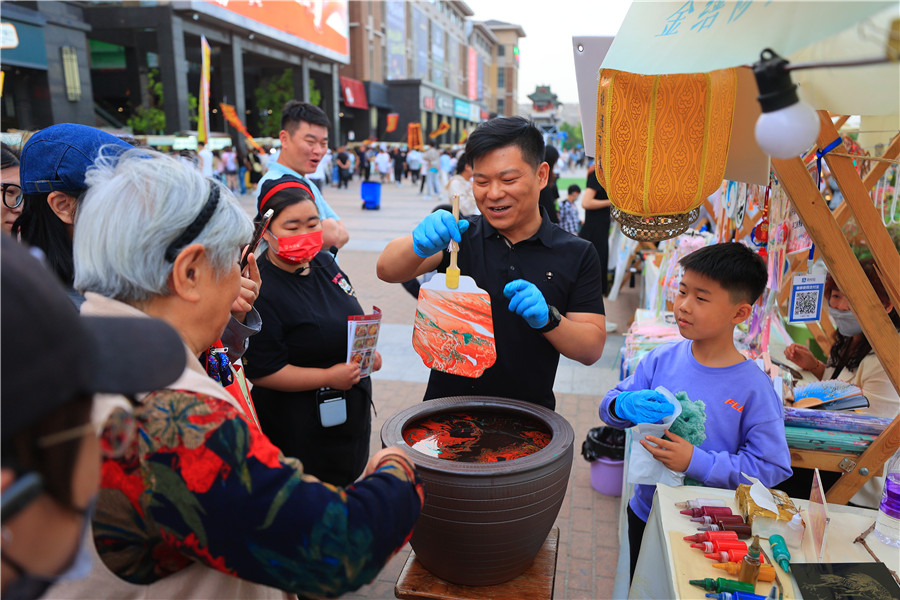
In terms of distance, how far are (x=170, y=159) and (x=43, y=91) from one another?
15.8 m

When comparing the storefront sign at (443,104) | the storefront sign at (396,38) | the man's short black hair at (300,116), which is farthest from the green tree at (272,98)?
the man's short black hair at (300,116)

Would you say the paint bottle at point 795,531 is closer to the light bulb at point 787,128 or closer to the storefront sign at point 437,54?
the light bulb at point 787,128

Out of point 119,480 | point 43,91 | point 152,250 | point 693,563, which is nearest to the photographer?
point 119,480

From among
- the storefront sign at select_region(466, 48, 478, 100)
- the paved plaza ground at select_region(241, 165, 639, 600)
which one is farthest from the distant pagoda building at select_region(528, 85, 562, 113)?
the paved plaza ground at select_region(241, 165, 639, 600)

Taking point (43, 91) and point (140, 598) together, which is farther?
point (43, 91)

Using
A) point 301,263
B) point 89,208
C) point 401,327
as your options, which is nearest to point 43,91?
point 401,327

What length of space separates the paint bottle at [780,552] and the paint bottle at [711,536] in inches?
3.5

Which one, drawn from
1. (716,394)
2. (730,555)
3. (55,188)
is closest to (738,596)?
(730,555)

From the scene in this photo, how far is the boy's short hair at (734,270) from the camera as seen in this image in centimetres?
182

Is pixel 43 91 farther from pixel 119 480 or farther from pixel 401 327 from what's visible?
pixel 119 480

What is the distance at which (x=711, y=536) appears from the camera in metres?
1.41

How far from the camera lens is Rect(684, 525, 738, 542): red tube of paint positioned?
1.40 m

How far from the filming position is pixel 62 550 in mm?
594

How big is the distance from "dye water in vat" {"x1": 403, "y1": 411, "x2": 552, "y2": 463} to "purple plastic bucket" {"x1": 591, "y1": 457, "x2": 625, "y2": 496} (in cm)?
154
